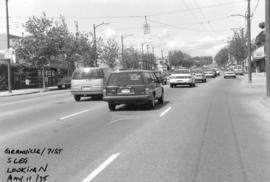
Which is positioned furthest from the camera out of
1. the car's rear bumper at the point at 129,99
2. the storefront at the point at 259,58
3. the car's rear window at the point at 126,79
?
the storefront at the point at 259,58

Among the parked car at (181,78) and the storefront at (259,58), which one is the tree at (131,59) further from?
the parked car at (181,78)

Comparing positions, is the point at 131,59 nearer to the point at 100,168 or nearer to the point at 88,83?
the point at 88,83

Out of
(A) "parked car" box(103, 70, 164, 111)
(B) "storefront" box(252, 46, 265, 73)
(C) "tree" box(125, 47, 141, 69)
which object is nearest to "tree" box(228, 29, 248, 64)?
(B) "storefront" box(252, 46, 265, 73)

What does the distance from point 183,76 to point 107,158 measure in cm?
2877

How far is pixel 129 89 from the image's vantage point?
16766 mm

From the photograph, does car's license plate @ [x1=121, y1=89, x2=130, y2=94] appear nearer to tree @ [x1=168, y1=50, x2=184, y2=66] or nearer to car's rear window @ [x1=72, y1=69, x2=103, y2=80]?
car's rear window @ [x1=72, y1=69, x2=103, y2=80]

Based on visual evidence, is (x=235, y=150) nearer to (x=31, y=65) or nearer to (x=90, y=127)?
(x=90, y=127)

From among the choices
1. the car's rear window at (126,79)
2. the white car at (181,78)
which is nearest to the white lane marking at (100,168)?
the car's rear window at (126,79)

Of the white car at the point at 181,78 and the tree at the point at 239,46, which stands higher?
the tree at the point at 239,46

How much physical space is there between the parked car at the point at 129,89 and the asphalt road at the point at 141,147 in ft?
6.04

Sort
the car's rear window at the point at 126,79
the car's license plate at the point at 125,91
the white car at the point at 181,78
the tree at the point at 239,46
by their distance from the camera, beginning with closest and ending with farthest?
the car's license plate at the point at 125,91, the car's rear window at the point at 126,79, the white car at the point at 181,78, the tree at the point at 239,46

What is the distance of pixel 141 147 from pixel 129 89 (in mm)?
7882

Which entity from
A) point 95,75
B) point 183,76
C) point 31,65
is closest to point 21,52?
point 31,65
